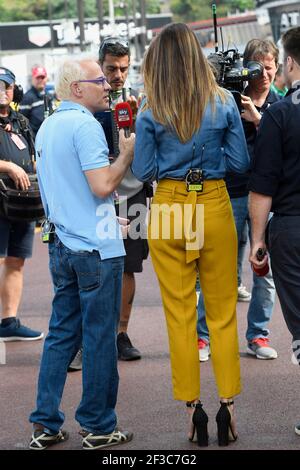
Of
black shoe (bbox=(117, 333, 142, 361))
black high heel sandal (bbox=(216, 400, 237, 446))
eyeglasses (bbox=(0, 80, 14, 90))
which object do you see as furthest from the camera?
eyeglasses (bbox=(0, 80, 14, 90))

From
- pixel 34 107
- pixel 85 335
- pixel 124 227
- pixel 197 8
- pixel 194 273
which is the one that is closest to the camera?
pixel 85 335

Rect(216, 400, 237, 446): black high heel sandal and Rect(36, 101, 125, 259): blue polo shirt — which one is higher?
Rect(36, 101, 125, 259): blue polo shirt

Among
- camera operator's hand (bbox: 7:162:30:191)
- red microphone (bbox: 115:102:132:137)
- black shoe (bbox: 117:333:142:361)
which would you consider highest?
red microphone (bbox: 115:102:132:137)

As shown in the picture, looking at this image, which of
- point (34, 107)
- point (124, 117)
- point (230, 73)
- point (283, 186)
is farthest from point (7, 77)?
point (34, 107)

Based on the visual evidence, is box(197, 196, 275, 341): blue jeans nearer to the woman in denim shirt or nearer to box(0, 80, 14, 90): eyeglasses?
the woman in denim shirt

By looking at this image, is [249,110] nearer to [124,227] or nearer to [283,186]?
[283,186]

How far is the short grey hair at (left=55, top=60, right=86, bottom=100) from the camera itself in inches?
218

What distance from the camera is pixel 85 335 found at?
555 cm

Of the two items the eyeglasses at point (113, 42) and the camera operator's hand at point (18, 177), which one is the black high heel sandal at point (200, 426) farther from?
the camera operator's hand at point (18, 177)

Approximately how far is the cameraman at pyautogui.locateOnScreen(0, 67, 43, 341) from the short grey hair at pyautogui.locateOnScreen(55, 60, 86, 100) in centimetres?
249

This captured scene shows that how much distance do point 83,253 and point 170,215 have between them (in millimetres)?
498

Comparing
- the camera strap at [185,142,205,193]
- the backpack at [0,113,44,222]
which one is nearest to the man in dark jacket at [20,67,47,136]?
the backpack at [0,113,44,222]

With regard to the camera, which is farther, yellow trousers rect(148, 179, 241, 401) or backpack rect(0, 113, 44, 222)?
backpack rect(0, 113, 44, 222)

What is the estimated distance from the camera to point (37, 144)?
5652mm
